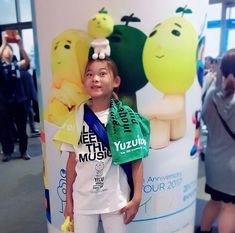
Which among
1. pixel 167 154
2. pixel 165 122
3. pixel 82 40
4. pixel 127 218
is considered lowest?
pixel 127 218

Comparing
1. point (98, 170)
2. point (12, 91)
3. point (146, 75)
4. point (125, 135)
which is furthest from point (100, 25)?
point (12, 91)

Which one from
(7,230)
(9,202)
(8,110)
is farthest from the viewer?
(8,110)

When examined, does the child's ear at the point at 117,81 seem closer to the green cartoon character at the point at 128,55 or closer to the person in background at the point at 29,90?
the green cartoon character at the point at 128,55

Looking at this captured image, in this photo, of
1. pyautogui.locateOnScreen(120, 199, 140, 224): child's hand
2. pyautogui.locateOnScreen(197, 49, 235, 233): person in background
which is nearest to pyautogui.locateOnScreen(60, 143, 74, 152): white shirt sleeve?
pyautogui.locateOnScreen(120, 199, 140, 224): child's hand

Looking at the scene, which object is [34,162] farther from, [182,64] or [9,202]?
[182,64]

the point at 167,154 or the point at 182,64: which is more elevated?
the point at 182,64

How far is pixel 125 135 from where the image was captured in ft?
4.44

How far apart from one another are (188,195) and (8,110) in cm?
285

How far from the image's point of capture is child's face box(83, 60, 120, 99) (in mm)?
1325

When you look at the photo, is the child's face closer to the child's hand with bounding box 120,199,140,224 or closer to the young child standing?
the young child standing

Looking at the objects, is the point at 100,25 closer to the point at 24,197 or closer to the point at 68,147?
the point at 68,147

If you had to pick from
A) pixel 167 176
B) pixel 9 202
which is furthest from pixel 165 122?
pixel 9 202

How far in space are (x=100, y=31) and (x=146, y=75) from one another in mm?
291

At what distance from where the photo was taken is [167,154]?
5.25 ft
